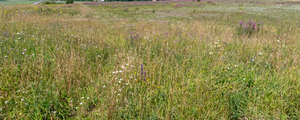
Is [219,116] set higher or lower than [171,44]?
lower

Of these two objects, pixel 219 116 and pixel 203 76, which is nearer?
pixel 219 116

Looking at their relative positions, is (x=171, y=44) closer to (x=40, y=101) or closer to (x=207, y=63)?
(x=207, y=63)

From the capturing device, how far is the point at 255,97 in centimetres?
233

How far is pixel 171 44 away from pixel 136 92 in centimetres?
265

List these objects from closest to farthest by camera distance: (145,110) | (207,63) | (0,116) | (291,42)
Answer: (0,116), (145,110), (207,63), (291,42)

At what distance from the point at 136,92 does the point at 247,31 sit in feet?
21.9

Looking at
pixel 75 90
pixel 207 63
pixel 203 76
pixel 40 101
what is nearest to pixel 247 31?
pixel 207 63

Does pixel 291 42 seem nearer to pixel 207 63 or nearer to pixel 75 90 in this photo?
pixel 207 63

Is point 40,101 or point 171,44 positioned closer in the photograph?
point 40,101

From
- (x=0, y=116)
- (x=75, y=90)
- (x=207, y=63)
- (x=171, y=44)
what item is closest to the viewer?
(x=0, y=116)

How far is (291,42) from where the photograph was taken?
220 inches

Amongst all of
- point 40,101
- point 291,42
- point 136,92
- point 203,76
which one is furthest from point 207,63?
point 291,42

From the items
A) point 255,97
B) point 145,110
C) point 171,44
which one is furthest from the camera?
point 171,44

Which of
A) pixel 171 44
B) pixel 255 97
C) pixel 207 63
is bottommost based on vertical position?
pixel 255 97
